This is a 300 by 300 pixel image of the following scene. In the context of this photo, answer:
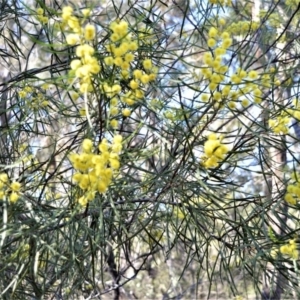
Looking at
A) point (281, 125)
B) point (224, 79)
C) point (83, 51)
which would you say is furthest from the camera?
point (281, 125)

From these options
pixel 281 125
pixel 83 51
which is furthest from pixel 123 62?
pixel 281 125

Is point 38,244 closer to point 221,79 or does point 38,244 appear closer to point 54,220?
point 54,220

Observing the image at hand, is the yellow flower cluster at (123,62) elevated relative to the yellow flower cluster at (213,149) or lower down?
elevated

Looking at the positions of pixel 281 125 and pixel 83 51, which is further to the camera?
pixel 281 125

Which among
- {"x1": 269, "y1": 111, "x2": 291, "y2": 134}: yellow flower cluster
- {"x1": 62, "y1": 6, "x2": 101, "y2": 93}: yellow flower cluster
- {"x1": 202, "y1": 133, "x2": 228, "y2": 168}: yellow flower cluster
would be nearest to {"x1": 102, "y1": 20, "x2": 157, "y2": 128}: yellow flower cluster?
{"x1": 62, "y1": 6, "x2": 101, "y2": 93}: yellow flower cluster

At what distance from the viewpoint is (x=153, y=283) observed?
526 centimetres

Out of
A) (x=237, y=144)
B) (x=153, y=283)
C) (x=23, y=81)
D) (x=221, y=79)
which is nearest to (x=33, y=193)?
(x=23, y=81)

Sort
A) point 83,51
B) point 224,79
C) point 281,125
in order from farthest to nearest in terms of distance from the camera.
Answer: point 281,125 < point 224,79 < point 83,51

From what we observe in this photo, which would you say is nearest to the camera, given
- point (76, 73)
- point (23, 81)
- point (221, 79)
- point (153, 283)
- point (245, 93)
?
point (76, 73)

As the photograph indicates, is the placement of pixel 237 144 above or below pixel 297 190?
above

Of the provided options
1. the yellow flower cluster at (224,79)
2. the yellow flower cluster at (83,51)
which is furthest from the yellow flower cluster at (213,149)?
the yellow flower cluster at (83,51)

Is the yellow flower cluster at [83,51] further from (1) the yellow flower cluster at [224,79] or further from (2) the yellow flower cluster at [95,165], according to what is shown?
(1) the yellow flower cluster at [224,79]

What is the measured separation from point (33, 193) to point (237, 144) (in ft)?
1.78

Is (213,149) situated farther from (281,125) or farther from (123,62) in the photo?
(281,125)
